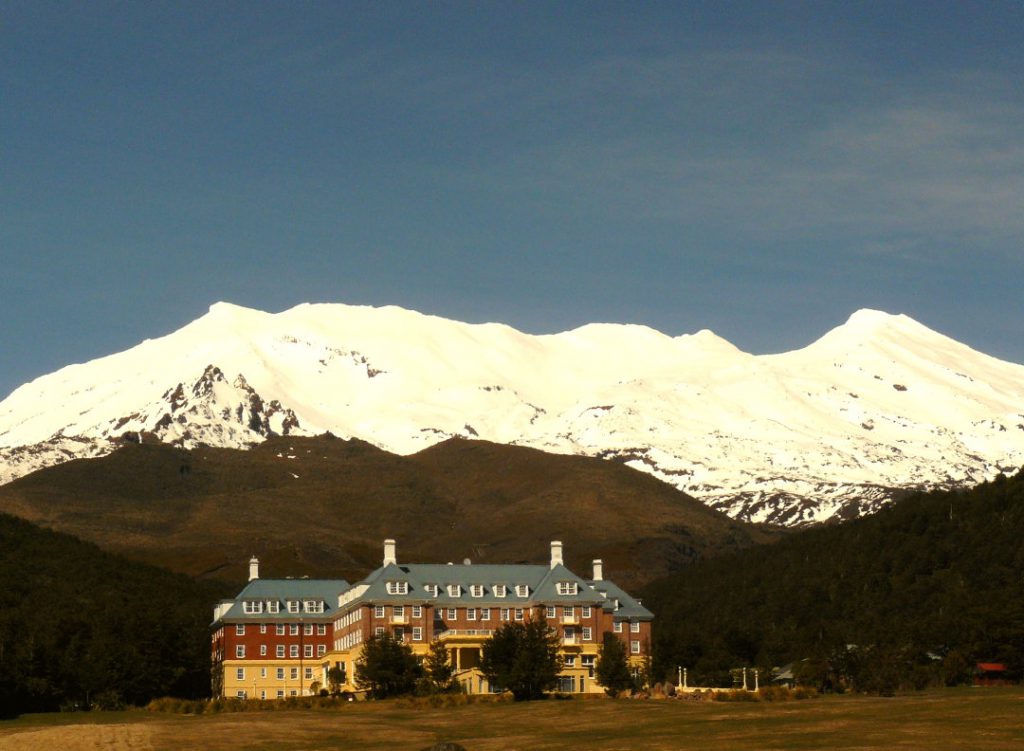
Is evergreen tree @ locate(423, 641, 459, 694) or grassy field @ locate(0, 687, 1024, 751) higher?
evergreen tree @ locate(423, 641, 459, 694)

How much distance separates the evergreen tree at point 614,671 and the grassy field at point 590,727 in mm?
12580

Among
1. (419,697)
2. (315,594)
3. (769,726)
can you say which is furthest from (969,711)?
(315,594)

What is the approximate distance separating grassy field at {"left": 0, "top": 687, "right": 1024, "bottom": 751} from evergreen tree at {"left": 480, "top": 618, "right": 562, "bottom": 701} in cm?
772

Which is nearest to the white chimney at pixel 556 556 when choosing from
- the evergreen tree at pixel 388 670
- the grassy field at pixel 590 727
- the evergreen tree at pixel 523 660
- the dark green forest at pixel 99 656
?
the evergreen tree at pixel 523 660

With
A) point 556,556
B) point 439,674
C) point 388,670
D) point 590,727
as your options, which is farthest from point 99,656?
point 590,727

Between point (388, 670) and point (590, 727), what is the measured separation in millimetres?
40137

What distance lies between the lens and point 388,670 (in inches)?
5556

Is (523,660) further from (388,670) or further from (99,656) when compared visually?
(99,656)

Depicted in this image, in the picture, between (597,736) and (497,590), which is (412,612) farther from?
(597,736)

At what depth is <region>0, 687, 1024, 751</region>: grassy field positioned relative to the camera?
8869 centimetres

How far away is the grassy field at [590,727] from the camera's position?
88.7 metres

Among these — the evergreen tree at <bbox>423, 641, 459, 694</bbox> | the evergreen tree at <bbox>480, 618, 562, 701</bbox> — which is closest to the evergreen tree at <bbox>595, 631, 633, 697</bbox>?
the evergreen tree at <bbox>480, 618, 562, 701</bbox>

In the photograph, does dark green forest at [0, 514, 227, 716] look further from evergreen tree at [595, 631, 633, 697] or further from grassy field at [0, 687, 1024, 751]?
evergreen tree at [595, 631, 633, 697]

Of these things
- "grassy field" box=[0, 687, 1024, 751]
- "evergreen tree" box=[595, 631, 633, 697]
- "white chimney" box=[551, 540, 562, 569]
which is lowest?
"grassy field" box=[0, 687, 1024, 751]
